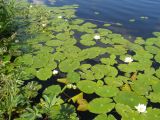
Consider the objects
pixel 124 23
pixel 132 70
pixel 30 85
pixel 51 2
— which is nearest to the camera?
pixel 30 85

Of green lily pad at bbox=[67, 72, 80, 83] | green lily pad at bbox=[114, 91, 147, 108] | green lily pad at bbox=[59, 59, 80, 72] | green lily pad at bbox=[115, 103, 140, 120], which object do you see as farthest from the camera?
green lily pad at bbox=[59, 59, 80, 72]

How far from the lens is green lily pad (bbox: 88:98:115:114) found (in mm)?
3635

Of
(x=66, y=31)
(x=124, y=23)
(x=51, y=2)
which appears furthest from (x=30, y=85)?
(x=51, y=2)

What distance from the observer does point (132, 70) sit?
4602 mm

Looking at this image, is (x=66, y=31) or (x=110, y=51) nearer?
(x=110, y=51)

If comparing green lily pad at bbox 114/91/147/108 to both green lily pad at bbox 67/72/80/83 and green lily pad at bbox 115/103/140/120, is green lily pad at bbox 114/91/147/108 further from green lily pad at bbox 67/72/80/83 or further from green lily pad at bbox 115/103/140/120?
green lily pad at bbox 67/72/80/83

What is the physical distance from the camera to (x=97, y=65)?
4.74 metres

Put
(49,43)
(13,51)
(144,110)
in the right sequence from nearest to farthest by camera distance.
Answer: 1. (144,110)
2. (13,51)
3. (49,43)

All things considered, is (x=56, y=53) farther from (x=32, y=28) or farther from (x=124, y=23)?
(x=124, y=23)

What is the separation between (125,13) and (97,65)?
340cm

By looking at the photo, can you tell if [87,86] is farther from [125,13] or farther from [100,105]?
[125,13]

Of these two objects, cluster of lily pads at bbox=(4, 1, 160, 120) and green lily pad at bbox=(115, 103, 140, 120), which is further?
cluster of lily pads at bbox=(4, 1, 160, 120)

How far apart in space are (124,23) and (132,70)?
2.62m

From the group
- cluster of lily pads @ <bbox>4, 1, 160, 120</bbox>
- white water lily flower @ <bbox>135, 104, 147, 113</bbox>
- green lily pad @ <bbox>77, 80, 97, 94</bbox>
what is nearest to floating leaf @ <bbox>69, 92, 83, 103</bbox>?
cluster of lily pads @ <bbox>4, 1, 160, 120</bbox>
